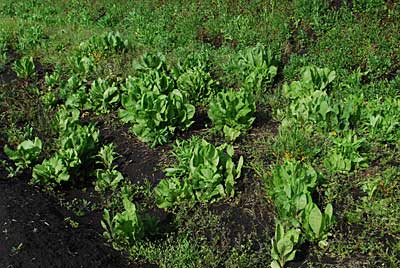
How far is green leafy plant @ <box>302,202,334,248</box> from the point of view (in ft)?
14.7

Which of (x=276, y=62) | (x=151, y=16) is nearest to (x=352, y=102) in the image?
(x=276, y=62)

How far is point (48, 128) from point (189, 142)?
2.20 m

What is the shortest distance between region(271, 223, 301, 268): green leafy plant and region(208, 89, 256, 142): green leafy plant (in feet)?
6.27

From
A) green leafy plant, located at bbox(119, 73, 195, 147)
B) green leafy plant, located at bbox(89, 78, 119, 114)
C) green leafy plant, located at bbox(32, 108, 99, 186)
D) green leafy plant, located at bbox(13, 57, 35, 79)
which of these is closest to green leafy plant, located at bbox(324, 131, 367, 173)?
green leafy plant, located at bbox(119, 73, 195, 147)

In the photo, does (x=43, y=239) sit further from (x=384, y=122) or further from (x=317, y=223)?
(x=384, y=122)

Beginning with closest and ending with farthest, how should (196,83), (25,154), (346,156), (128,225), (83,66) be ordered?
(128,225) < (346,156) < (25,154) < (196,83) < (83,66)

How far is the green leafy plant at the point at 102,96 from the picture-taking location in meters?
7.22

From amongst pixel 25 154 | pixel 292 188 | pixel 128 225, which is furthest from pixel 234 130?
pixel 25 154

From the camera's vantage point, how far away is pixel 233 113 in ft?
20.0

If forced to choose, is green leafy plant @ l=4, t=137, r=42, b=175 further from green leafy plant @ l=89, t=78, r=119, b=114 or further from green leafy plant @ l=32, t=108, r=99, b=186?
green leafy plant @ l=89, t=78, r=119, b=114

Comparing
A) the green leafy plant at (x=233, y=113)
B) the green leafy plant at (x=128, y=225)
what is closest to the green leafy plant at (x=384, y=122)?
the green leafy plant at (x=233, y=113)

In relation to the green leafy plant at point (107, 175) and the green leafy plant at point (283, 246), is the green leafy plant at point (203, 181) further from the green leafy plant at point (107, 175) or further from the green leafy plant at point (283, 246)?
the green leafy plant at point (283, 246)

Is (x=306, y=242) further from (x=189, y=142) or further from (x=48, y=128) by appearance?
(x=48, y=128)

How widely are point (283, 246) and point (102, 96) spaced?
12.6 ft
